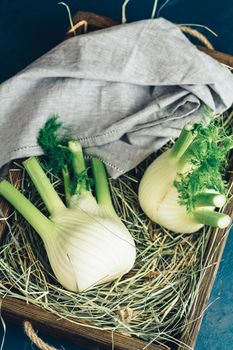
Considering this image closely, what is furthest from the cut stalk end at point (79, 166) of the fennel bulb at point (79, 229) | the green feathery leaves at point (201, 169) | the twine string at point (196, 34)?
the twine string at point (196, 34)

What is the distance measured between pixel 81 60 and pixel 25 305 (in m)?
0.43

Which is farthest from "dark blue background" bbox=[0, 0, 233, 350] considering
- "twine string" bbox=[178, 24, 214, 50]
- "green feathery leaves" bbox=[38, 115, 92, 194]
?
"green feathery leaves" bbox=[38, 115, 92, 194]

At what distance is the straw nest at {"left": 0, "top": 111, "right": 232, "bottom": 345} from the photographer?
125 cm

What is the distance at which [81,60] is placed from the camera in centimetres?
133

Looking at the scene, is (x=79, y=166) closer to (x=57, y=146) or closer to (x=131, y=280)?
(x=57, y=146)

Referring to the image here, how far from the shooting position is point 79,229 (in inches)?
48.4

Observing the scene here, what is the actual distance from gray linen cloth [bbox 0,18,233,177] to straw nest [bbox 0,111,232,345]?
6 cm

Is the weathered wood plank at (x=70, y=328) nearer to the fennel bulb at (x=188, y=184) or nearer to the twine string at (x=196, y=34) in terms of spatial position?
the fennel bulb at (x=188, y=184)

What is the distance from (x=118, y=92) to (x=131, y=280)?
33 centimetres

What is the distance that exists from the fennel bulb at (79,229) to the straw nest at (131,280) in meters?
0.04

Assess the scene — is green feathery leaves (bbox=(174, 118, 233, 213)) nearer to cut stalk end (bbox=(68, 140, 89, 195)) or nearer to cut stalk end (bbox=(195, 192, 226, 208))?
cut stalk end (bbox=(195, 192, 226, 208))

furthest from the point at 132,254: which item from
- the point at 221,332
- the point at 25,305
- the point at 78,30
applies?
the point at 78,30

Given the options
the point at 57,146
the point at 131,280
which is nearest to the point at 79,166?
the point at 57,146

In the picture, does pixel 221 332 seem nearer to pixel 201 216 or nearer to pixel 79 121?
pixel 201 216
